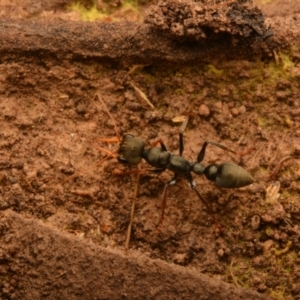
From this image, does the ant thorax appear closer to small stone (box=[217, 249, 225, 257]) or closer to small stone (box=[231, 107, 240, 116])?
small stone (box=[231, 107, 240, 116])

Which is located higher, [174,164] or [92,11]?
[92,11]

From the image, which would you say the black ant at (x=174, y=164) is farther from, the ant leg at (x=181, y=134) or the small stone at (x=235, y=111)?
the small stone at (x=235, y=111)

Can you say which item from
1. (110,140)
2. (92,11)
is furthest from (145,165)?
(92,11)

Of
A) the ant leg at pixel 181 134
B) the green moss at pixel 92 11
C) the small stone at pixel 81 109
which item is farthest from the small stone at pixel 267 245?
the green moss at pixel 92 11

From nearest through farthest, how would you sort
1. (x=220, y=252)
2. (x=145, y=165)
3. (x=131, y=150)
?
(x=220, y=252) < (x=131, y=150) < (x=145, y=165)

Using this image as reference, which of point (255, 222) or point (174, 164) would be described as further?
point (174, 164)

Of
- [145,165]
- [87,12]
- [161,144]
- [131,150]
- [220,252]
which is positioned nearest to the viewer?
[220,252]

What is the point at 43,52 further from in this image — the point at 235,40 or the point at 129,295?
the point at 129,295

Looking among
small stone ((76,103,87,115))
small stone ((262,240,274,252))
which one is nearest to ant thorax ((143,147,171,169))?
small stone ((76,103,87,115))

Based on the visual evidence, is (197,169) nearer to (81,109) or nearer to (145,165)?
(145,165)
